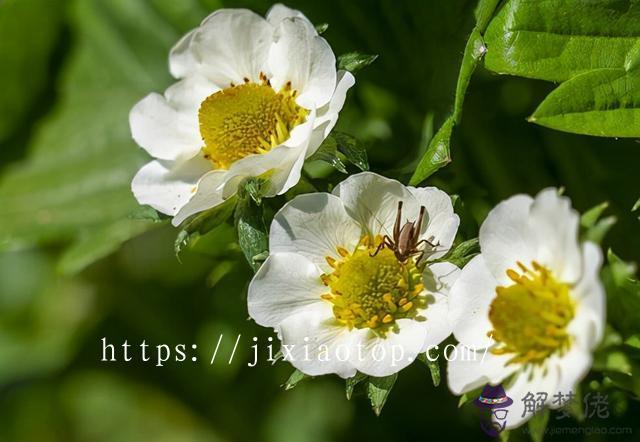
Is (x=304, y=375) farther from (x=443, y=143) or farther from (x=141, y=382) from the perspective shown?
(x=141, y=382)

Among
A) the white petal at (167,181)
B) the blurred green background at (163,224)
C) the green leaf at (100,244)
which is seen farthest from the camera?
the green leaf at (100,244)

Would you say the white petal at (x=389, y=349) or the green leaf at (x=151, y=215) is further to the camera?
the green leaf at (x=151, y=215)

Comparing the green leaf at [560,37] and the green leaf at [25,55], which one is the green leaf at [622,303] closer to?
the green leaf at [560,37]

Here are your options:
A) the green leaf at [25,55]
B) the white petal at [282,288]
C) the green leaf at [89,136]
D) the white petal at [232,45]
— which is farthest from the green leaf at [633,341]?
the green leaf at [25,55]

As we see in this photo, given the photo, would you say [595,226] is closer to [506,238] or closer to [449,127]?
[506,238]

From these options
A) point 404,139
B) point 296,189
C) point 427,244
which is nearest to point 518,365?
point 427,244
